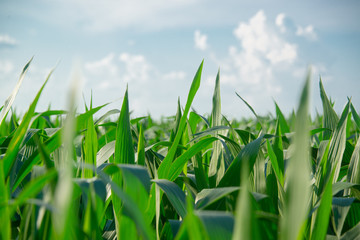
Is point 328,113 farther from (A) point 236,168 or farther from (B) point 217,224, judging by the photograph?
(B) point 217,224

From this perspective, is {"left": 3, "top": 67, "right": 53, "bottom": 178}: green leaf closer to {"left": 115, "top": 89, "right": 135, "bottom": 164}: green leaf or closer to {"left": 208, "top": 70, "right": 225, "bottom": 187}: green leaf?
{"left": 115, "top": 89, "right": 135, "bottom": 164}: green leaf

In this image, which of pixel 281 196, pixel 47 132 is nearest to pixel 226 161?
pixel 281 196

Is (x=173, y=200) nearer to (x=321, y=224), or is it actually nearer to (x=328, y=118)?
(x=321, y=224)

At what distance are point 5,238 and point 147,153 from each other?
383 mm

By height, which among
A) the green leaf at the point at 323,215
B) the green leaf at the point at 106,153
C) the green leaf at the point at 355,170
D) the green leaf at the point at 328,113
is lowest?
the green leaf at the point at 323,215

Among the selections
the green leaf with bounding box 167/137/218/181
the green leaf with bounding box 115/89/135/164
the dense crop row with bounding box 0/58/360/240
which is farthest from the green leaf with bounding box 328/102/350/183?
the green leaf with bounding box 115/89/135/164

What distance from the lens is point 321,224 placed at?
41 centimetres

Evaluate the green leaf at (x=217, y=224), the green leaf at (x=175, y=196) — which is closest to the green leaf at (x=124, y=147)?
the green leaf at (x=175, y=196)

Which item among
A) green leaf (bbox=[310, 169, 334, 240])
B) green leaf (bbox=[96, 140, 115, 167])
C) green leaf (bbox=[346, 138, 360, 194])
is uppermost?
green leaf (bbox=[96, 140, 115, 167])

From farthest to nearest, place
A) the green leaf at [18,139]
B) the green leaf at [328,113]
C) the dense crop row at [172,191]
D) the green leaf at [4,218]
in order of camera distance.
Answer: the green leaf at [328,113]
the green leaf at [18,139]
the green leaf at [4,218]
the dense crop row at [172,191]

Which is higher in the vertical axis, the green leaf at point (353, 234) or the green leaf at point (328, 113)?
the green leaf at point (328, 113)

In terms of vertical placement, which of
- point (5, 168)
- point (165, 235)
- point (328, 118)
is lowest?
point (165, 235)

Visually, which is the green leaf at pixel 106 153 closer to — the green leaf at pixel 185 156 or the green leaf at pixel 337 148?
the green leaf at pixel 185 156

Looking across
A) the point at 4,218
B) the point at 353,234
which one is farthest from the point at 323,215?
the point at 4,218
